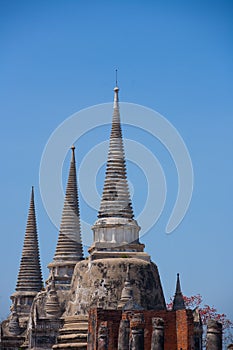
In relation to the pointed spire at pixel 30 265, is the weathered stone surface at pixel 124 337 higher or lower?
lower

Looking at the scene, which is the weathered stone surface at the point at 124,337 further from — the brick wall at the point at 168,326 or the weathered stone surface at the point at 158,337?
the weathered stone surface at the point at 158,337

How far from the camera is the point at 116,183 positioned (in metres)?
59.0

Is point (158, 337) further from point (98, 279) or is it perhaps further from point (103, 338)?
point (98, 279)

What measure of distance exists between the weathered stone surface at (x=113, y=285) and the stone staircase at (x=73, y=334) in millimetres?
642

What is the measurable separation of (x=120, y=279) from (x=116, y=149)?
794 centimetres

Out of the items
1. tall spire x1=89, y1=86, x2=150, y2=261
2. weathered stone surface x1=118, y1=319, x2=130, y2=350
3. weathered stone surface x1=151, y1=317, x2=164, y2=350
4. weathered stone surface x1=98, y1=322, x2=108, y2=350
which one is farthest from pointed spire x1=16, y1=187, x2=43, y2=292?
weathered stone surface x1=151, y1=317, x2=164, y2=350

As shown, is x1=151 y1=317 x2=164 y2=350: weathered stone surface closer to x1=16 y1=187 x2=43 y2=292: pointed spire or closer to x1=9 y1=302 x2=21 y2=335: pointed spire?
x1=9 y1=302 x2=21 y2=335: pointed spire

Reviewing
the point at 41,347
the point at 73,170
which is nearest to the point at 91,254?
the point at 41,347

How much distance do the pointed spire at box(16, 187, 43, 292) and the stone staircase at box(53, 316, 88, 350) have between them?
548 inches

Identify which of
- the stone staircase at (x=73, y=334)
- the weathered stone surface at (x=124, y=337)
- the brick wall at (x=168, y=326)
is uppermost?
the stone staircase at (x=73, y=334)

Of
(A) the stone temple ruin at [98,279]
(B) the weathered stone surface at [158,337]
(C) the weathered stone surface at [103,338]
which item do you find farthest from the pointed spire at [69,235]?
(B) the weathered stone surface at [158,337]

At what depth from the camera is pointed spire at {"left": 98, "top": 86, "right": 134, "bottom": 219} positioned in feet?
192

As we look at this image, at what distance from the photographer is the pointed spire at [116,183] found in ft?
192

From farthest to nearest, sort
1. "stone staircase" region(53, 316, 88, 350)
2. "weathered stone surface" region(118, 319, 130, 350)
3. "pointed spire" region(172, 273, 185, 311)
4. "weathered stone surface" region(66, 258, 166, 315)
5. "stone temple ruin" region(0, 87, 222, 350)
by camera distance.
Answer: "weathered stone surface" region(66, 258, 166, 315) → "stone temple ruin" region(0, 87, 222, 350) → "pointed spire" region(172, 273, 185, 311) → "stone staircase" region(53, 316, 88, 350) → "weathered stone surface" region(118, 319, 130, 350)
